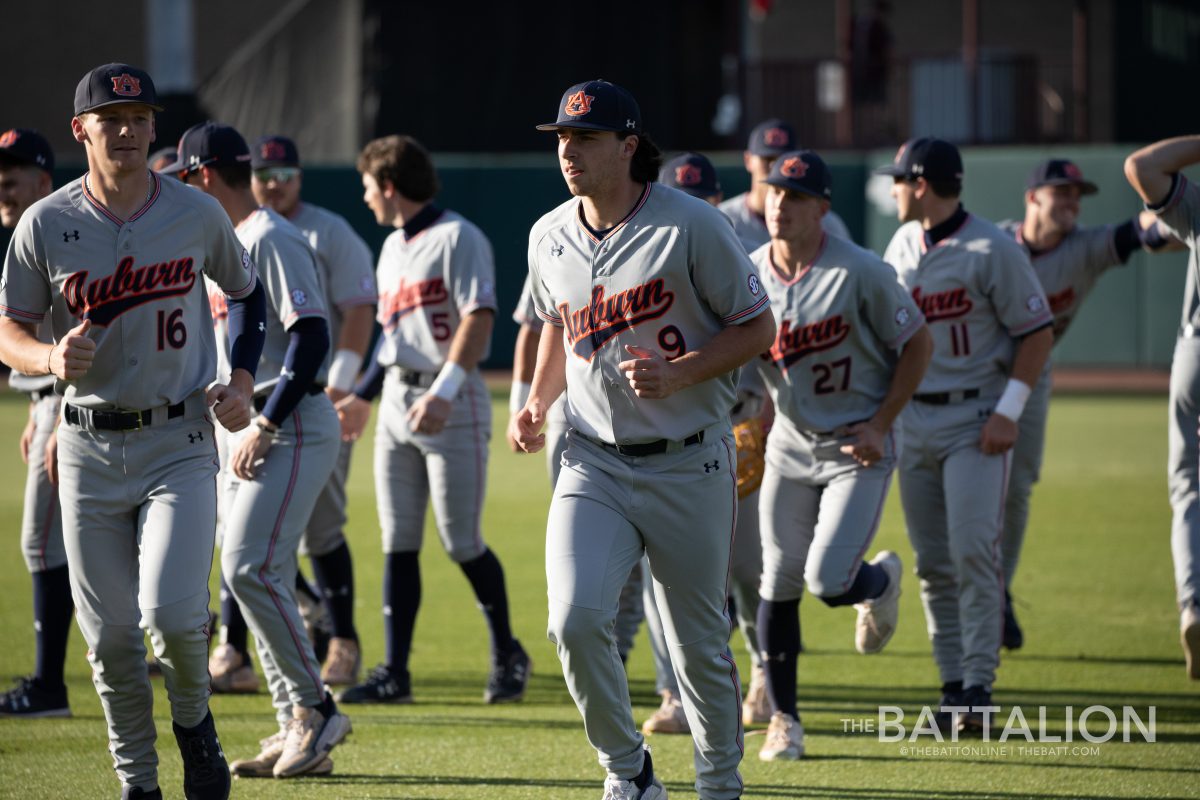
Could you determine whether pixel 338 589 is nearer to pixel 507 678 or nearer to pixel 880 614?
pixel 507 678

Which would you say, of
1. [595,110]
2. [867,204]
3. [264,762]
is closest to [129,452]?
[264,762]

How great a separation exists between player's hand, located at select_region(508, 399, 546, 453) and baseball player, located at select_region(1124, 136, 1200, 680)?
7.81 ft

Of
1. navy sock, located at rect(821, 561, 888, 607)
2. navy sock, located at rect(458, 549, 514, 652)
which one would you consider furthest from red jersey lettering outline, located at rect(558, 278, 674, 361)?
navy sock, located at rect(458, 549, 514, 652)

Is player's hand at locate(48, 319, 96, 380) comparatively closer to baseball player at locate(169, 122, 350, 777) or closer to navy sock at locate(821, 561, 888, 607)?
baseball player at locate(169, 122, 350, 777)

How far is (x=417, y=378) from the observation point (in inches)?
266

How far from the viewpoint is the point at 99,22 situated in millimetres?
28719

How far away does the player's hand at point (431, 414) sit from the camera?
629cm

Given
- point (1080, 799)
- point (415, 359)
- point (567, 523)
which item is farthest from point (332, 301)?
point (1080, 799)

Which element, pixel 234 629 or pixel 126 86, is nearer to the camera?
pixel 126 86

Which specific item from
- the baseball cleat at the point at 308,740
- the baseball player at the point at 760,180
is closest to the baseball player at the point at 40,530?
the baseball cleat at the point at 308,740

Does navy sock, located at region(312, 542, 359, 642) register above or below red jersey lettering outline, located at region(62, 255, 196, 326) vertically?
below

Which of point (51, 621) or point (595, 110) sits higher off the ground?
point (595, 110)

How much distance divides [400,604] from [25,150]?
98.5 inches

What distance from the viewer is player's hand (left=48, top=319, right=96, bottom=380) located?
4285 millimetres
